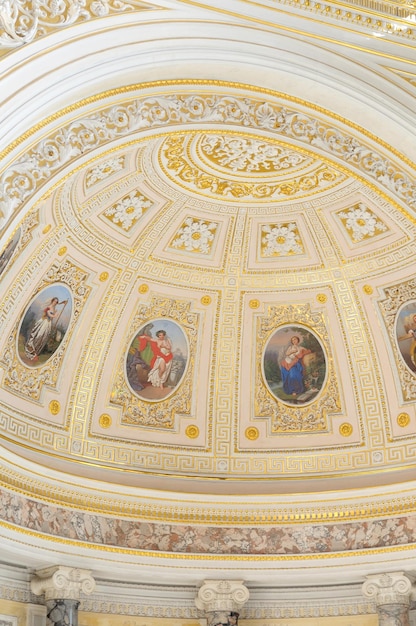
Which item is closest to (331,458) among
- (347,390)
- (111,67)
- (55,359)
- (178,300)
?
(347,390)

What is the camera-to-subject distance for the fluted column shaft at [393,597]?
15.6 metres

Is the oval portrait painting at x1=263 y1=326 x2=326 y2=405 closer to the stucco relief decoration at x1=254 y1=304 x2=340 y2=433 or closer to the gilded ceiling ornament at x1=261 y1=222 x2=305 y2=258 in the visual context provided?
the stucco relief decoration at x1=254 y1=304 x2=340 y2=433

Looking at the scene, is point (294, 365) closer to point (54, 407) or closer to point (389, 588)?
point (389, 588)

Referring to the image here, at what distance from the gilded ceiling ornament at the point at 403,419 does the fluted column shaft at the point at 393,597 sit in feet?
8.62

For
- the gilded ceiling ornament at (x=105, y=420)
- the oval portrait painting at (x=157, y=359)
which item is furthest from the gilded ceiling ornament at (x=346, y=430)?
the gilded ceiling ornament at (x=105, y=420)

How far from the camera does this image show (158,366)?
17.4 m

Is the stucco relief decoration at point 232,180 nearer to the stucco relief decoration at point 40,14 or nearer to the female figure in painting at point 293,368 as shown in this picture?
the female figure in painting at point 293,368

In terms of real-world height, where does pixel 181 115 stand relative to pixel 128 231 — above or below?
below

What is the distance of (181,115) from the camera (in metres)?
11.5

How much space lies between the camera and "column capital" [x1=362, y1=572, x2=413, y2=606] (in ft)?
51.1

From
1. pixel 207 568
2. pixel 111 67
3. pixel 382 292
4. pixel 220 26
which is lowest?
pixel 207 568

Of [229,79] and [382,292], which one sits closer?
[229,79]

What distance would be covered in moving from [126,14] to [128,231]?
6079mm

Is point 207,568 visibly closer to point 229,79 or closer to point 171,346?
point 171,346
